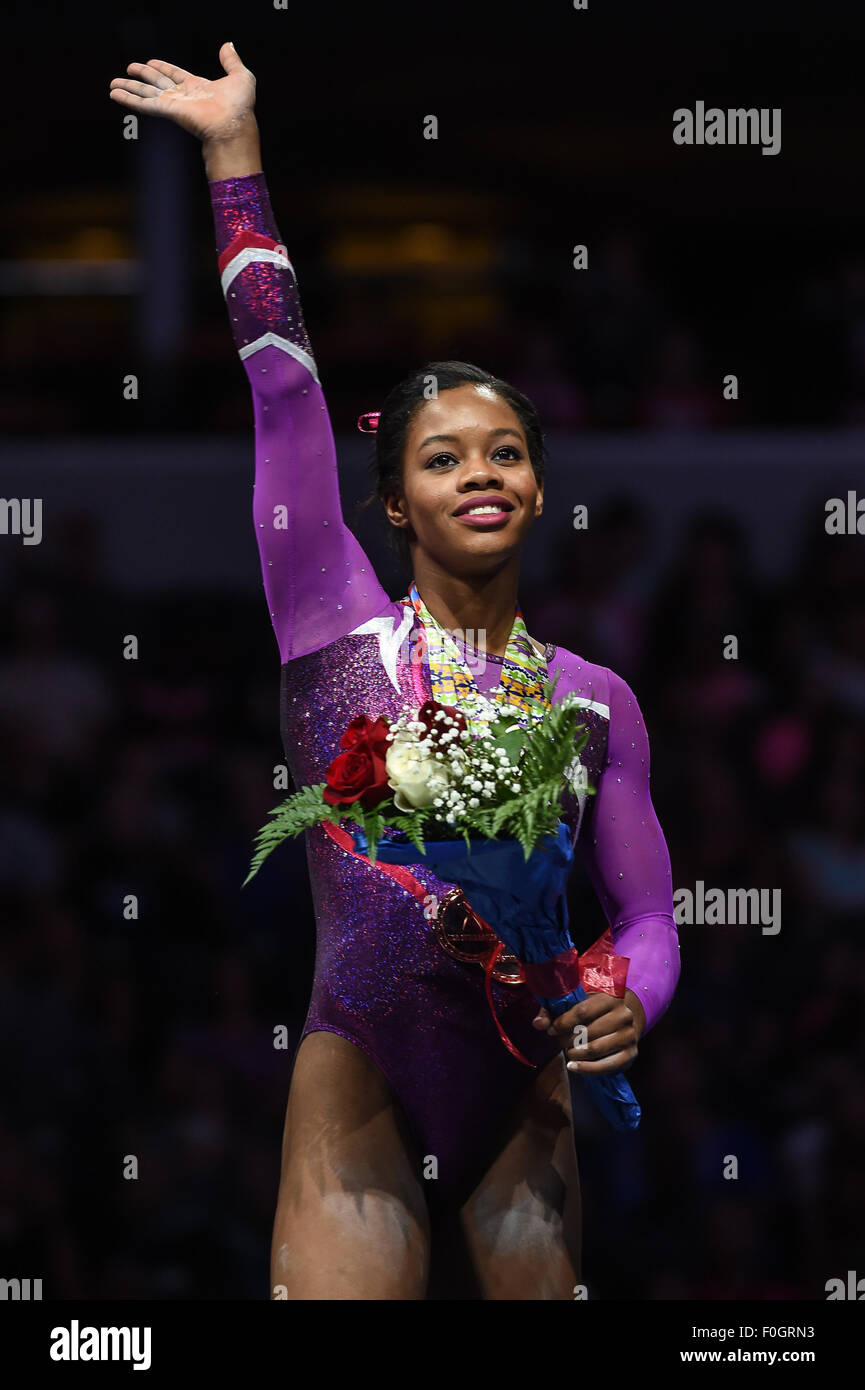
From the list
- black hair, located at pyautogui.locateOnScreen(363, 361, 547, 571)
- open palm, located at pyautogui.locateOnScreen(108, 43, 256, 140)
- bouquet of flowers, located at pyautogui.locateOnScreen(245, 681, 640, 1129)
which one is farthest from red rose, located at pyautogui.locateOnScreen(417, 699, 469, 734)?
open palm, located at pyautogui.locateOnScreen(108, 43, 256, 140)

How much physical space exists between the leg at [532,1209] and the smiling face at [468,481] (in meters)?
0.69

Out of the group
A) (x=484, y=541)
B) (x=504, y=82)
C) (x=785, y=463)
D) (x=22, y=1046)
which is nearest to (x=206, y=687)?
(x=22, y=1046)

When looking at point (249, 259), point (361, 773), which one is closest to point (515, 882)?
point (361, 773)

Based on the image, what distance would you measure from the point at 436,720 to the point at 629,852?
453 mm

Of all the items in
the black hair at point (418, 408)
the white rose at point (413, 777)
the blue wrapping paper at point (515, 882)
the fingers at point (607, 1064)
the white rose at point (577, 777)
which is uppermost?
the black hair at point (418, 408)

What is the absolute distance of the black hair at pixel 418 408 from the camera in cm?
263

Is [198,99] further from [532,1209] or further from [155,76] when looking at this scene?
[532,1209]

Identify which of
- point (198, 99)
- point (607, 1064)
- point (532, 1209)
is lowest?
point (532, 1209)

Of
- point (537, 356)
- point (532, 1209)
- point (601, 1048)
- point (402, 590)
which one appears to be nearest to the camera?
point (601, 1048)

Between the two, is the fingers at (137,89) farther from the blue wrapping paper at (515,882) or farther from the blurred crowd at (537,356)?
the blurred crowd at (537,356)

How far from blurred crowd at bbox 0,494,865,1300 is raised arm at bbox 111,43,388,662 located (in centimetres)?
168

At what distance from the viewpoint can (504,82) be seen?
6.88m

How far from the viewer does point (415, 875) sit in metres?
2.38

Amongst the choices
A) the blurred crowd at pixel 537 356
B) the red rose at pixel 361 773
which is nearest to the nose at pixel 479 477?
the red rose at pixel 361 773
